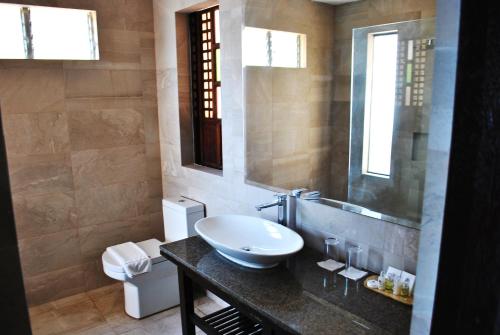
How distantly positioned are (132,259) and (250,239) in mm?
1093

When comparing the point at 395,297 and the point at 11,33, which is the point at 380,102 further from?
the point at 11,33

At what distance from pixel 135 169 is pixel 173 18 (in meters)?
1.32

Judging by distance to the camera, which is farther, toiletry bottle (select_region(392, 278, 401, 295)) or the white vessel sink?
the white vessel sink

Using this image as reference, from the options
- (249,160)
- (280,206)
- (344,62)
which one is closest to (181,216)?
(249,160)

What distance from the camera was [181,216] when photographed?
3119 mm

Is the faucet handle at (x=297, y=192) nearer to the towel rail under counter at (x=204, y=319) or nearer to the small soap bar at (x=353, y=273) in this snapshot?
the small soap bar at (x=353, y=273)

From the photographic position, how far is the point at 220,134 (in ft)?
10.6

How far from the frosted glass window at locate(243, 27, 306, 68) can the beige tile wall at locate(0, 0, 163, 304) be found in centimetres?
125

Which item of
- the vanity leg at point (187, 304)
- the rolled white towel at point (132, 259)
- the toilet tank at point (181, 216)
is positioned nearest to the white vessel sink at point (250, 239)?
the vanity leg at point (187, 304)

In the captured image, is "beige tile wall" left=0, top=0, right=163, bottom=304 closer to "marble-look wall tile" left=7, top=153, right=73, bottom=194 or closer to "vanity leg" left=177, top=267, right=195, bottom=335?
"marble-look wall tile" left=7, top=153, right=73, bottom=194

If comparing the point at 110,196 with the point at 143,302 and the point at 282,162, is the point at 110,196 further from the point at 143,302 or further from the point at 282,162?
the point at 282,162

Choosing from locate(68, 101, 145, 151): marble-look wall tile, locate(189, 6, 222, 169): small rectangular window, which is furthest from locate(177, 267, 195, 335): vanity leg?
locate(68, 101, 145, 151): marble-look wall tile

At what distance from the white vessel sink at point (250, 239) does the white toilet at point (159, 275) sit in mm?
812

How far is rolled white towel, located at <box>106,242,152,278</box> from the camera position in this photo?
2.85 m
